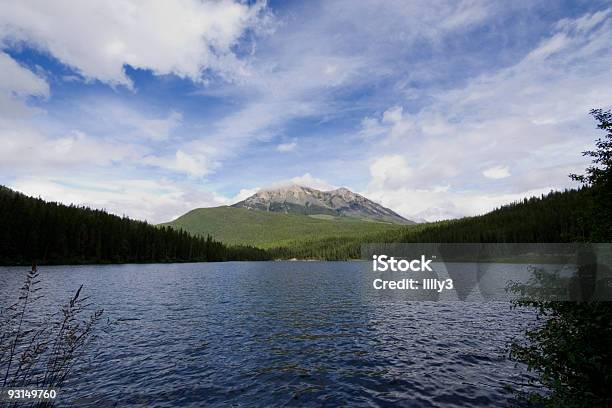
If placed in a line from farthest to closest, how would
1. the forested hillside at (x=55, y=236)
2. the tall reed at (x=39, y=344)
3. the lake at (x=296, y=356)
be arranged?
1. the forested hillside at (x=55, y=236)
2. the lake at (x=296, y=356)
3. the tall reed at (x=39, y=344)

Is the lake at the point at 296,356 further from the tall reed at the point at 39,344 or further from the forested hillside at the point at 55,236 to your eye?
the forested hillside at the point at 55,236

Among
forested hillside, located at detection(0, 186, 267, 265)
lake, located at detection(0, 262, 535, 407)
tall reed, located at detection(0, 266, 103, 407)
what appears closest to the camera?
tall reed, located at detection(0, 266, 103, 407)

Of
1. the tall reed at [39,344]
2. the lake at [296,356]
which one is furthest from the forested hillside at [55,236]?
the tall reed at [39,344]

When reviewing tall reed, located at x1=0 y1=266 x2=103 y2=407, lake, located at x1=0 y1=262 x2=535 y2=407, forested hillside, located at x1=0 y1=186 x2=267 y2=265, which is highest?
forested hillside, located at x1=0 y1=186 x2=267 y2=265

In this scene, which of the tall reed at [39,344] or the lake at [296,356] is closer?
the tall reed at [39,344]

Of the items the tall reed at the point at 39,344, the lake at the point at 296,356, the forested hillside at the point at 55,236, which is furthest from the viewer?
the forested hillside at the point at 55,236

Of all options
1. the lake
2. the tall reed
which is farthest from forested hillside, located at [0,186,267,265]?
the tall reed

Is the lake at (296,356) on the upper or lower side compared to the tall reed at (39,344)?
lower

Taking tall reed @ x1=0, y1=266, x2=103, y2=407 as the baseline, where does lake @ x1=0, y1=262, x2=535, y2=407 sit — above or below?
below

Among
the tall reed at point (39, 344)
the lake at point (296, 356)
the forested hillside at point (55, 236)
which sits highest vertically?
the forested hillside at point (55, 236)

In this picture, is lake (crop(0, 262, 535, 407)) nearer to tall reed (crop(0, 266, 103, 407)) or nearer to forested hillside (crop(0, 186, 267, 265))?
tall reed (crop(0, 266, 103, 407))

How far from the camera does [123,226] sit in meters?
187

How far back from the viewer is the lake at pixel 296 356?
19578mm

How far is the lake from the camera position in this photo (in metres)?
19.6
